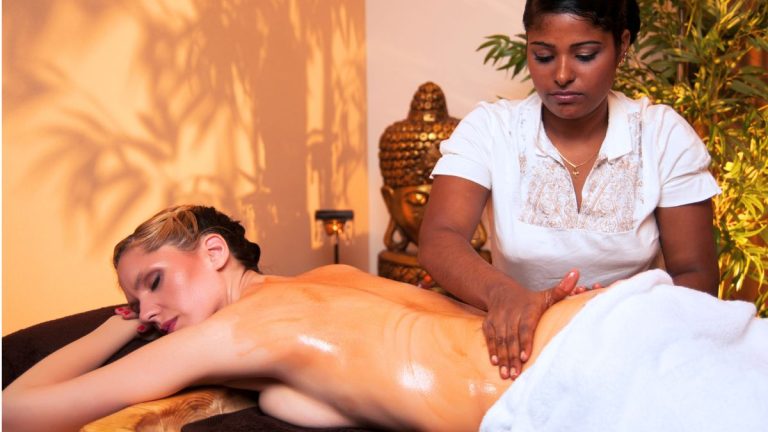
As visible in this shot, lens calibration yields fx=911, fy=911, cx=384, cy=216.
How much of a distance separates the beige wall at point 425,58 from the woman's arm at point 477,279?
2298 mm

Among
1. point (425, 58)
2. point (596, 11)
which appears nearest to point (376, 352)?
point (596, 11)

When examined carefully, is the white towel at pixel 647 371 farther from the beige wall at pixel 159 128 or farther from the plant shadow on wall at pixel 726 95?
the plant shadow on wall at pixel 726 95

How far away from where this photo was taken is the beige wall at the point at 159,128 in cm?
236

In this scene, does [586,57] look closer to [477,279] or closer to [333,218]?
[477,279]

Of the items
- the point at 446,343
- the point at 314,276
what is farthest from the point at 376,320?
the point at 314,276

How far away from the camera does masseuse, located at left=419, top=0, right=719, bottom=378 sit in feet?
6.24

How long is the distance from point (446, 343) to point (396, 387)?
12cm

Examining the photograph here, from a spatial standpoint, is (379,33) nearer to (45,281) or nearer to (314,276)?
(45,281)

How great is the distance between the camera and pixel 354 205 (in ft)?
15.0

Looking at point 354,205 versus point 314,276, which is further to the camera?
point 354,205

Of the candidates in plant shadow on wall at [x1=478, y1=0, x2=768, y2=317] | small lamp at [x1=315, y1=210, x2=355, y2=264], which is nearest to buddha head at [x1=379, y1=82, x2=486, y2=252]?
small lamp at [x1=315, y1=210, x2=355, y2=264]

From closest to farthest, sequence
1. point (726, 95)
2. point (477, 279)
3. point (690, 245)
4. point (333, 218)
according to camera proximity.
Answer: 1. point (477, 279)
2. point (690, 245)
3. point (726, 95)
4. point (333, 218)

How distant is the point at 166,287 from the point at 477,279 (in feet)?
1.97

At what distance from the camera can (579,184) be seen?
2.02 metres
